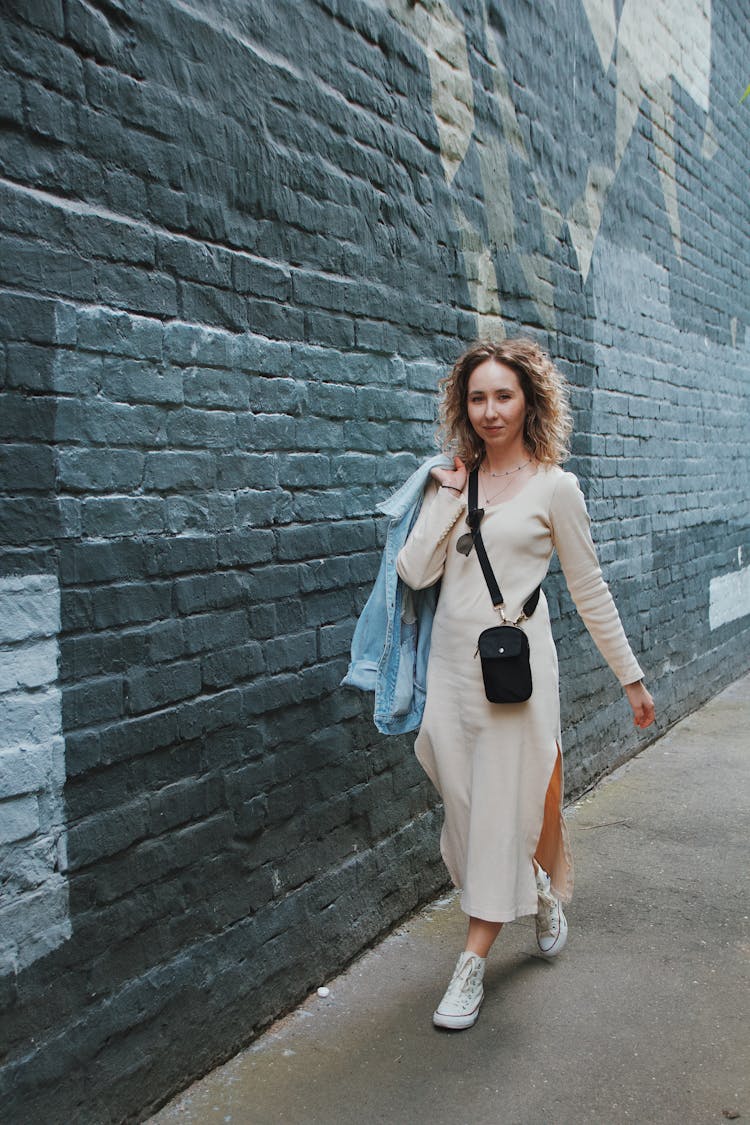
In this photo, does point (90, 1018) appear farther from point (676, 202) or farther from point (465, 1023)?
point (676, 202)

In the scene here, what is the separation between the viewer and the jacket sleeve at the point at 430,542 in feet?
10.3

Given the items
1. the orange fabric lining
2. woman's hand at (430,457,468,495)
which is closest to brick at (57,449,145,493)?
woman's hand at (430,457,468,495)

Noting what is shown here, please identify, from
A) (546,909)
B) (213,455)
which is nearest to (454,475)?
(213,455)

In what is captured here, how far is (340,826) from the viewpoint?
3516 millimetres

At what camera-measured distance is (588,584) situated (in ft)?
10.6

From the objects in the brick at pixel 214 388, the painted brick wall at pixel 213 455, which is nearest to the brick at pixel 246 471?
the painted brick wall at pixel 213 455

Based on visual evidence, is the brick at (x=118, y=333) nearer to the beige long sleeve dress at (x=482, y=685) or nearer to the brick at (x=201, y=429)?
the brick at (x=201, y=429)

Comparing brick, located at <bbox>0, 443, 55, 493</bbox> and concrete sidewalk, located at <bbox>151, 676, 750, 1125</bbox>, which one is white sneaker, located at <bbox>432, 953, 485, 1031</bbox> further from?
brick, located at <bbox>0, 443, 55, 493</bbox>

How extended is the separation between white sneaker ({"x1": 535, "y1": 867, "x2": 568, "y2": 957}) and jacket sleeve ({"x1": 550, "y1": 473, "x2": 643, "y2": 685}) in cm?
79

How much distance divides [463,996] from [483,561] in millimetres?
1273

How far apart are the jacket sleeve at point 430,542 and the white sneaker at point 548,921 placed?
3.61 feet

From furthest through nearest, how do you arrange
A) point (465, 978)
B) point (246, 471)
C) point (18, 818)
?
point (465, 978) < point (246, 471) < point (18, 818)

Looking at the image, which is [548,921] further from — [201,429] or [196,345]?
[196,345]

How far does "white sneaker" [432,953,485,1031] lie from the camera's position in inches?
122
